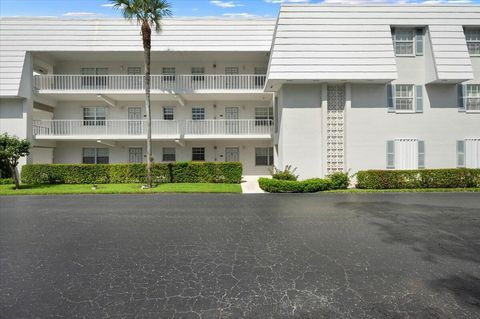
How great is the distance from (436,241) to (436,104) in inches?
535

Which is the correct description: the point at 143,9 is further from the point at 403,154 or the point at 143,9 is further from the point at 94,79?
the point at 403,154

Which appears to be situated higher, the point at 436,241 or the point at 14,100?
the point at 14,100

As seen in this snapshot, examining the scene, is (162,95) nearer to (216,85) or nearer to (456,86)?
(216,85)

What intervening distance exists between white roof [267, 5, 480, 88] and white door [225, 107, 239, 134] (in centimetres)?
538

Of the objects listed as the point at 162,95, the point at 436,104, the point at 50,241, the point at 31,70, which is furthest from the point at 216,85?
the point at 50,241

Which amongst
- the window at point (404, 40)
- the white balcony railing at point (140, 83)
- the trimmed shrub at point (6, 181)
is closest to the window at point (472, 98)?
the window at point (404, 40)

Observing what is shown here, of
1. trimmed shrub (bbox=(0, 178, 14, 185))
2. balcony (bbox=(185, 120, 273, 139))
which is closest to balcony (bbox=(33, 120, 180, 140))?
balcony (bbox=(185, 120, 273, 139))

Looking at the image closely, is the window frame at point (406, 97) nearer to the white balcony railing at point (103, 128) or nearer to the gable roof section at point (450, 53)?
the gable roof section at point (450, 53)

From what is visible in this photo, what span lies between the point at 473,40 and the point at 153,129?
2247 cm

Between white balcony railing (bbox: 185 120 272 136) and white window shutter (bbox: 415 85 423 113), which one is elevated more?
white window shutter (bbox: 415 85 423 113)

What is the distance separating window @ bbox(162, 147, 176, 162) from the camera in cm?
2233

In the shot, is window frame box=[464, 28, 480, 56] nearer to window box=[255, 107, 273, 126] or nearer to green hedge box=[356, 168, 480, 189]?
green hedge box=[356, 168, 480, 189]

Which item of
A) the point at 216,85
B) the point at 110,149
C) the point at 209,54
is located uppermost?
the point at 209,54

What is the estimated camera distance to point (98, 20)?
20.0 metres
